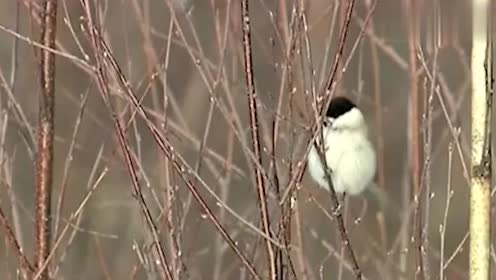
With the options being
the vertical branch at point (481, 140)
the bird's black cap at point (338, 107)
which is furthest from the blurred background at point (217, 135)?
the vertical branch at point (481, 140)

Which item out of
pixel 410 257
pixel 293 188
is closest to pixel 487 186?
pixel 293 188

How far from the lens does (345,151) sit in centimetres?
173

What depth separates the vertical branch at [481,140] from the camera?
3.68 feet

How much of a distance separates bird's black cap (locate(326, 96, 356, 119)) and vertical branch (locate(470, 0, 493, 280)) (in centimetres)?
49

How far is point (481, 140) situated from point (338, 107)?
544mm

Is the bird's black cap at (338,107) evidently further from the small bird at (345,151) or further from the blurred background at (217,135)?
the blurred background at (217,135)

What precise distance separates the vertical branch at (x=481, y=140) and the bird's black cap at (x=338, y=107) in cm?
49

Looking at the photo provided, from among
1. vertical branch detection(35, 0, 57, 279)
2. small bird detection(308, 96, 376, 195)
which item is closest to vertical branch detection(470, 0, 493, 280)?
small bird detection(308, 96, 376, 195)

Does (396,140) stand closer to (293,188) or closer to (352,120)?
(352,120)

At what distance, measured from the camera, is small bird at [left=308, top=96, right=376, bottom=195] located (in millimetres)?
1674

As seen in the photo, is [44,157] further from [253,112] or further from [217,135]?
[217,135]

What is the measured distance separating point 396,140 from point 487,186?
3.62m

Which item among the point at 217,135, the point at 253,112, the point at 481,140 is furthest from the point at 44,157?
the point at 217,135

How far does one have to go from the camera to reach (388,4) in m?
4.13
